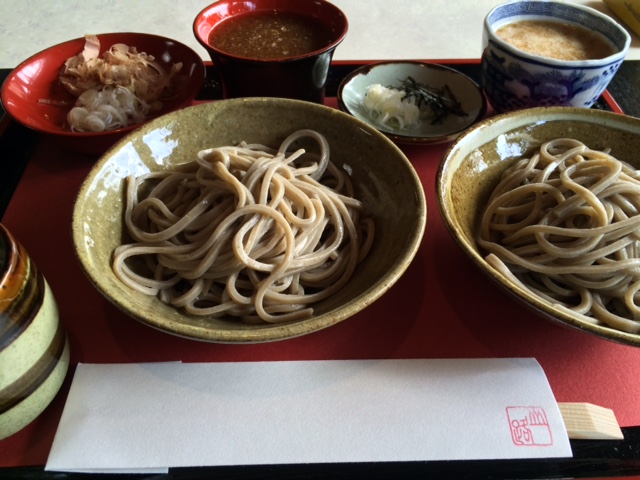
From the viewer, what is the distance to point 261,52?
174 centimetres

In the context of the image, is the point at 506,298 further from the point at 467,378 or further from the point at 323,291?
the point at 323,291

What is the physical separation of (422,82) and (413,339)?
3.76 feet

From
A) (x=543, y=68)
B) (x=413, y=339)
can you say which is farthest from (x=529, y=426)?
(x=543, y=68)

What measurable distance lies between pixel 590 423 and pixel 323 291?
65cm

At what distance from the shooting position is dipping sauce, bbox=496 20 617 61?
5.69 ft

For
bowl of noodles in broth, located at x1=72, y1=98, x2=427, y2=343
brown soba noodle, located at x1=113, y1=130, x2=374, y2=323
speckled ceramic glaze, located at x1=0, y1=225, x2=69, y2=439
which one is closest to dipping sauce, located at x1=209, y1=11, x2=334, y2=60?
bowl of noodles in broth, located at x1=72, y1=98, x2=427, y2=343

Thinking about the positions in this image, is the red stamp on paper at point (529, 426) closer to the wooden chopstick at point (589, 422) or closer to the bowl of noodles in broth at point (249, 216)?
the wooden chopstick at point (589, 422)

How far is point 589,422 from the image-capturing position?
41.2 inches

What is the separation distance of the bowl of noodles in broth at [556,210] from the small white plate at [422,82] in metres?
0.25

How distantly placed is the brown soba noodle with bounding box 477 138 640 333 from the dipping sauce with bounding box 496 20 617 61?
0.48 meters

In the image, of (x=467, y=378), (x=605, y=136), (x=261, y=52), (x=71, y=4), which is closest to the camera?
(x=467, y=378)

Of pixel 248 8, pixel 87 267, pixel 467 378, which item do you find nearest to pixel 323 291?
pixel 467 378

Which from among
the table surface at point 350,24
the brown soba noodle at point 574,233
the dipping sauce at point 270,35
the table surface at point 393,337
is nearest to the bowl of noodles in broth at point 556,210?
the brown soba noodle at point 574,233

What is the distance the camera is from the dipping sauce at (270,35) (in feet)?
5.71
